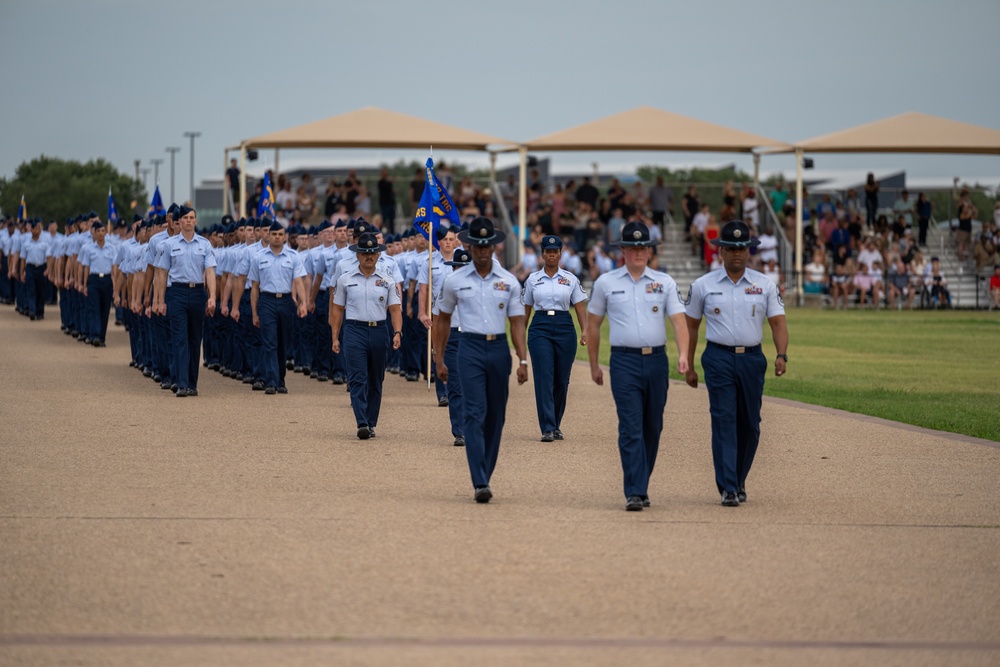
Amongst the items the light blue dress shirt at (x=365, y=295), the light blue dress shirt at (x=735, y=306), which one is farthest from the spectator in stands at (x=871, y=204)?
the light blue dress shirt at (x=735, y=306)

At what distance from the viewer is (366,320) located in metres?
15.2

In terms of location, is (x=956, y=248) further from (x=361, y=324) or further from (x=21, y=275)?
(x=361, y=324)

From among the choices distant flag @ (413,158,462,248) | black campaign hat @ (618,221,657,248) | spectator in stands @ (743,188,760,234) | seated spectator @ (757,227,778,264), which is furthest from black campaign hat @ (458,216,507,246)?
spectator in stands @ (743,188,760,234)

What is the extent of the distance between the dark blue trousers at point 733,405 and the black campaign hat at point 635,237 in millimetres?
884

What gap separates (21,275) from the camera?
38.1 meters

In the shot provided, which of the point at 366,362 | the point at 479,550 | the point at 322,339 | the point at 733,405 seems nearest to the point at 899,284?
the point at 322,339

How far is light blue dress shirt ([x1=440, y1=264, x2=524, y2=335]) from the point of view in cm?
1126

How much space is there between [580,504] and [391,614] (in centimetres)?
360

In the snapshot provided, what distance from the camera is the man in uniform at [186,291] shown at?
62.6 ft

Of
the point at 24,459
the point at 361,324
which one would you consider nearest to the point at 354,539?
the point at 24,459

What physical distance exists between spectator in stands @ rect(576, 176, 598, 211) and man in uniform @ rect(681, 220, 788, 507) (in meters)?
33.0

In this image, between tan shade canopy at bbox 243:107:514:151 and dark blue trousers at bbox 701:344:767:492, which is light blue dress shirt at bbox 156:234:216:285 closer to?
dark blue trousers at bbox 701:344:767:492

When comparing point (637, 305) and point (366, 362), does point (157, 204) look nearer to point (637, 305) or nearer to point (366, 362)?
Result: point (366, 362)

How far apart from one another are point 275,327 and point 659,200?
25.8 metres
